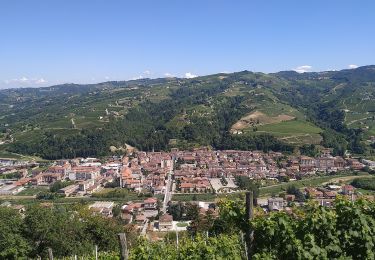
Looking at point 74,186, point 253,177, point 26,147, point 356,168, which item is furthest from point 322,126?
point 26,147

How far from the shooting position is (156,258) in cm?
762

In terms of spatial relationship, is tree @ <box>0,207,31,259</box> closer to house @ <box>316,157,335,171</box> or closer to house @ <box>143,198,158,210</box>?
house @ <box>143,198,158,210</box>

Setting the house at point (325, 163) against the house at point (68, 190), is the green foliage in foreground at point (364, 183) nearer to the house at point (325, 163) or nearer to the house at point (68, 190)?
the house at point (325, 163)

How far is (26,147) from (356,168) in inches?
2578

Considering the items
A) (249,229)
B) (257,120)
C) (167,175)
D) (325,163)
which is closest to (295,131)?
(257,120)

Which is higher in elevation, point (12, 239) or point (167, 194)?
point (12, 239)

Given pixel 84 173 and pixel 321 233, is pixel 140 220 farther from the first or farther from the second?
pixel 321 233

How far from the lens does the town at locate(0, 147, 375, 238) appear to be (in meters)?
50.6

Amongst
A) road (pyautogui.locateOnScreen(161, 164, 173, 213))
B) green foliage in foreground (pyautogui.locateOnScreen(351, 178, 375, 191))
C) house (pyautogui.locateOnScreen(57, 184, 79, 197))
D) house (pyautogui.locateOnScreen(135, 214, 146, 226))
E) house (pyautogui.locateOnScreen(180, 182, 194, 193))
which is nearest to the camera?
house (pyautogui.locateOnScreen(135, 214, 146, 226))

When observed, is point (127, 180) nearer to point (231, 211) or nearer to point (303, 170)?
point (303, 170)

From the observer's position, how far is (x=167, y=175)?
65188 millimetres

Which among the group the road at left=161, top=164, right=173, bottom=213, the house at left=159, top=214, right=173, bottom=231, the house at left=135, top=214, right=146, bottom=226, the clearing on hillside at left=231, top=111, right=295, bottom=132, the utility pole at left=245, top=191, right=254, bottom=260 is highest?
the utility pole at left=245, top=191, right=254, bottom=260

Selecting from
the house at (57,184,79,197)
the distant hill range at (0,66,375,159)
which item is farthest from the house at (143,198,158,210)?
the distant hill range at (0,66,375,159)

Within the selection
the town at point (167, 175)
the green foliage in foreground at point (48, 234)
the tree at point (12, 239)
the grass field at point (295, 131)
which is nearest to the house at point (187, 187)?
the town at point (167, 175)
